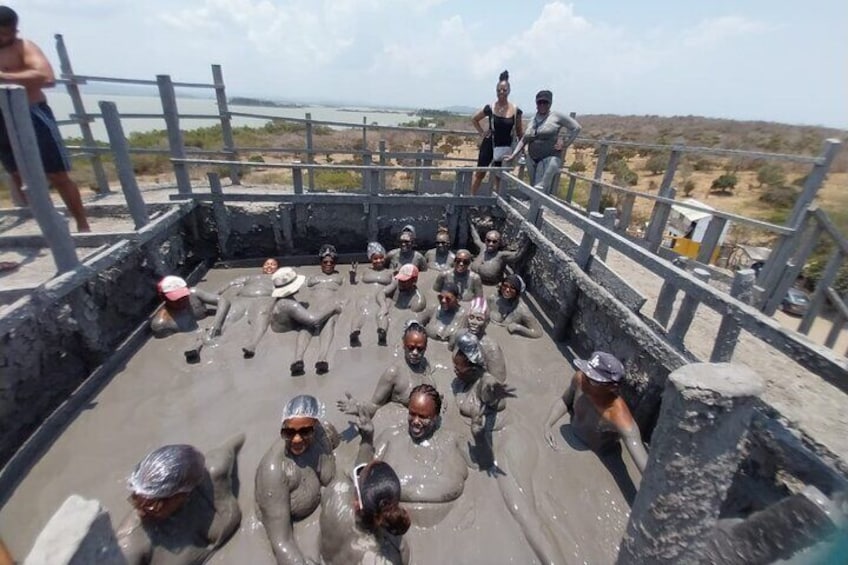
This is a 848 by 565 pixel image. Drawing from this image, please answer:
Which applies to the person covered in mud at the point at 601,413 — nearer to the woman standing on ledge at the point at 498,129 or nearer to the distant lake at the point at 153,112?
the woman standing on ledge at the point at 498,129

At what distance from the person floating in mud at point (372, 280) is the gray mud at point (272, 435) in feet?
0.57

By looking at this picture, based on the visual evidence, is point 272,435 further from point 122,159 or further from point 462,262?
point 122,159

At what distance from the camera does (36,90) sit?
14.3 feet

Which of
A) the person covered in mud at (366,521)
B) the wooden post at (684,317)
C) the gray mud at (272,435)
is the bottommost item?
the gray mud at (272,435)

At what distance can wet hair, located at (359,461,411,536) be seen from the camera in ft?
8.05

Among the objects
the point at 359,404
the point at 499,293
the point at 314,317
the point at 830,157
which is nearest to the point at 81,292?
the point at 314,317

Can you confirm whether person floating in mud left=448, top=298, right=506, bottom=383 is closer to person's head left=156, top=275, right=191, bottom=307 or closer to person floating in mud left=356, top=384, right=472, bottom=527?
person floating in mud left=356, top=384, right=472, bottom=527

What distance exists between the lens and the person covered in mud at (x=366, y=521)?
247 centimetres

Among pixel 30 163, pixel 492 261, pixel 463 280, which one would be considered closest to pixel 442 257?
pixel 492 261

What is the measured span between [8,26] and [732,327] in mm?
6976

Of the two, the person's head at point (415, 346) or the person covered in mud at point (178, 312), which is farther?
the person covered in mud at point (178, 312)

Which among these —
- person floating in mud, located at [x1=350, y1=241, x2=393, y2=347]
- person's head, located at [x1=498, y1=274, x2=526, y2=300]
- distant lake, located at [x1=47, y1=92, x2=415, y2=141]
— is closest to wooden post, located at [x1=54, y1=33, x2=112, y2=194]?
distant lake, located at [x1=47, y1=92, x2=415, y2=141]

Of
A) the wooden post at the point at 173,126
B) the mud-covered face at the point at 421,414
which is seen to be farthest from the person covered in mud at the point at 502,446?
the wooden post at the point at 173,126

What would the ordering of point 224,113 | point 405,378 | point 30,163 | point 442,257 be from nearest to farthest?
point 30,163 < point 405,378 < point 442,257 < point 224,113
